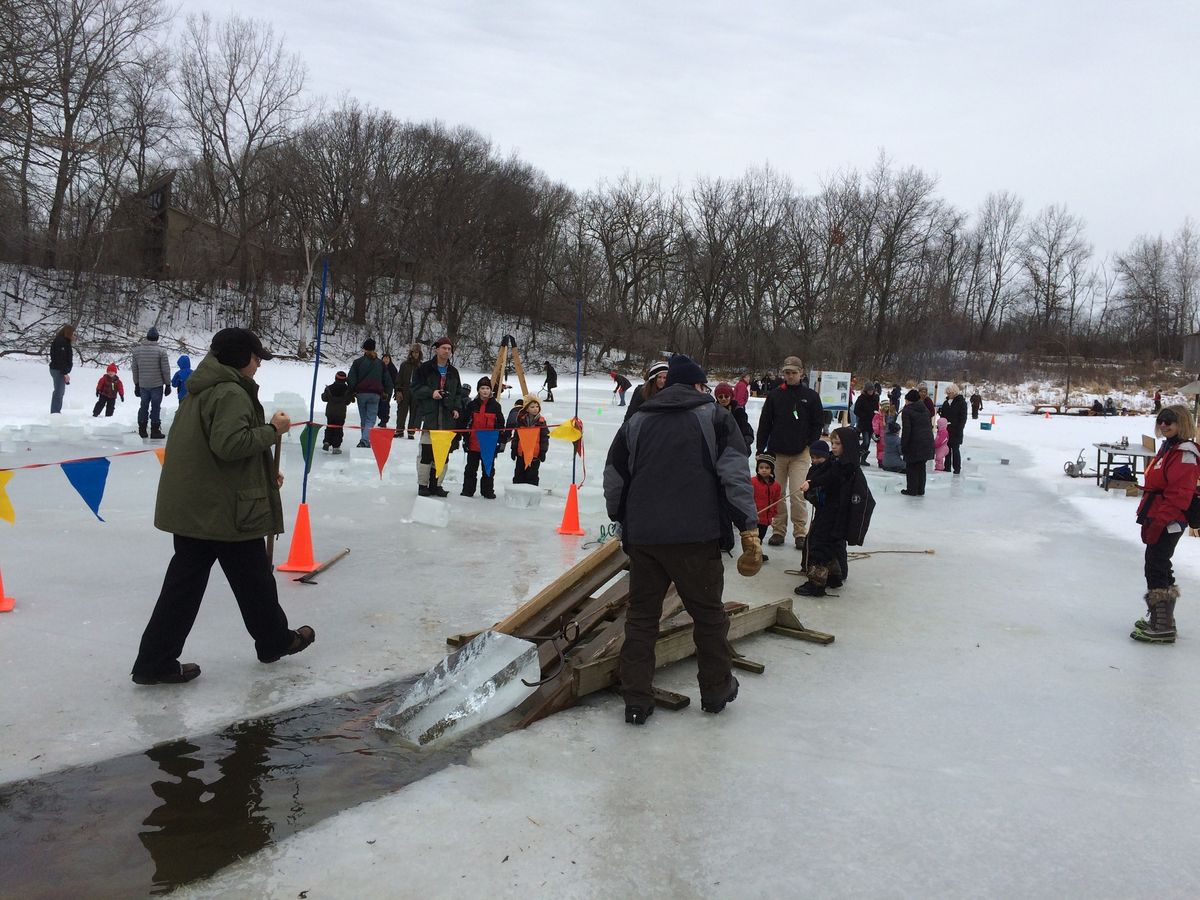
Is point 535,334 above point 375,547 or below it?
above

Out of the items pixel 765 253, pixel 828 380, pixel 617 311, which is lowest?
pixel 828 380

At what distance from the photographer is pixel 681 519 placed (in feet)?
13.3

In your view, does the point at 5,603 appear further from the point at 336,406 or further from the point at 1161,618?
the point at 336,406

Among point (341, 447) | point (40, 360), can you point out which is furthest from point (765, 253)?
point (341, 447)

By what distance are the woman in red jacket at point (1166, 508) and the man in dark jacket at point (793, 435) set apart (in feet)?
10.1

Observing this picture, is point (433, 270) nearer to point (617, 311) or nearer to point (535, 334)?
point (535, 334)

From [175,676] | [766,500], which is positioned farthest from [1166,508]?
[175,676]

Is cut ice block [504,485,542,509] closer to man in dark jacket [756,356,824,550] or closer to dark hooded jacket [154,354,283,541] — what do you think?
man in dark jacket [756,356,824,550]

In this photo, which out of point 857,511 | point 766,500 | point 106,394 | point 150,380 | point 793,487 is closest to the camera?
point 857,511

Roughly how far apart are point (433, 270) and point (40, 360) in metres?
23.9

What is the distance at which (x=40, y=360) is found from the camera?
88.8 feet

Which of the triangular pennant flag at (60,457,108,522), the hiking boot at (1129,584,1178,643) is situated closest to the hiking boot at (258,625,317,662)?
the triangular pennant flag at (60,457,108,522)

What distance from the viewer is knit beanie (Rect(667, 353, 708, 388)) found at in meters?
4.26

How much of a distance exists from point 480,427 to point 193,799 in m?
7.96
